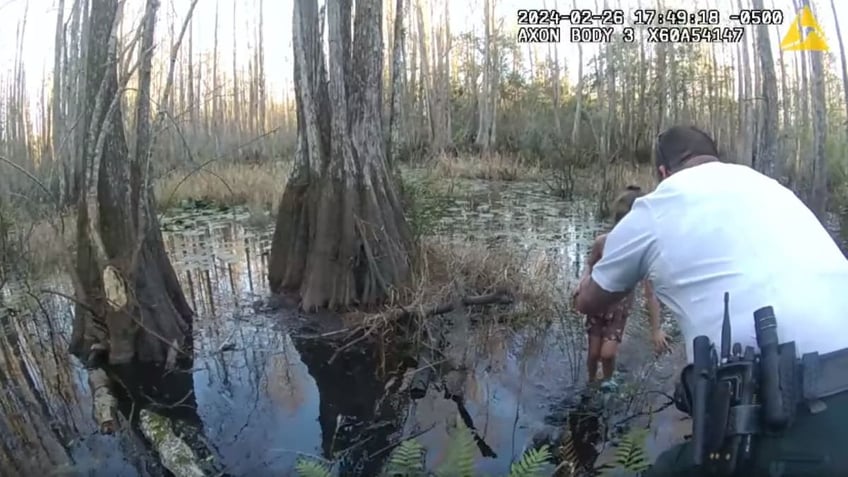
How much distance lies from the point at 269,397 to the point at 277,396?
0.06m

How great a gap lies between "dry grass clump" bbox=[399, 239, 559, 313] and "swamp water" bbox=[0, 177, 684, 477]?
32 centimetres

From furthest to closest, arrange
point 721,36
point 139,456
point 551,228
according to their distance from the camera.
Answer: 1. point 721,36
2. point 551,228
3. point 139,456

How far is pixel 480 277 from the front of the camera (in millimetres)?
5875

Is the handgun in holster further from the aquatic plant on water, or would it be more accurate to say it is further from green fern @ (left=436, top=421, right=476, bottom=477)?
green fern @ (left=436, top=421, right=476, bottom=477)

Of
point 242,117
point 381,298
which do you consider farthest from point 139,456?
point 242,117

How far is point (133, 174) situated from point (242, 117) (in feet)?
64.8

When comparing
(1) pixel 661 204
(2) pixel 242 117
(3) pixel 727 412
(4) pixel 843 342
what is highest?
(2) pixel 242 117

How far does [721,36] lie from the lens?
10406 mm

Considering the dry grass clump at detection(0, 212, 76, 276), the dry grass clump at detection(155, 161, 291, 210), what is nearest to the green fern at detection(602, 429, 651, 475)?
the dry grass clump at detection(0, 212, 76, 276)

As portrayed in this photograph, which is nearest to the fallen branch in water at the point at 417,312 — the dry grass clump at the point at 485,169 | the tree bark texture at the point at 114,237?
the tree bark texture at the point at 114,237

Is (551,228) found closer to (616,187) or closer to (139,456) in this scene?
(616,187)

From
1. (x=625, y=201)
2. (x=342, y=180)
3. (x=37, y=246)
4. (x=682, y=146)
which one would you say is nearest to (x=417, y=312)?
(x=342, y=180)

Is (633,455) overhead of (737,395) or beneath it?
beneath

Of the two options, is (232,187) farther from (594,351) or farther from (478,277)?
(594,351)
